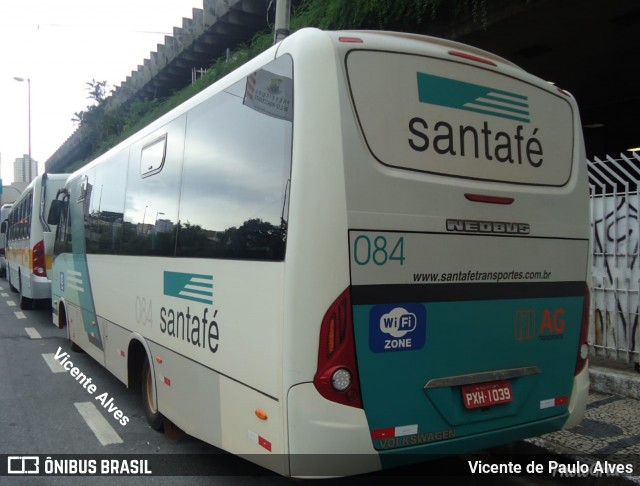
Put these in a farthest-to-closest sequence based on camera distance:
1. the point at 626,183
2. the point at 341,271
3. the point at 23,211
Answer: the point at 23,211 → the point at 626,183 → the point at 341,271

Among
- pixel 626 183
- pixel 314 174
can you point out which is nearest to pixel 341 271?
pixel 314 174

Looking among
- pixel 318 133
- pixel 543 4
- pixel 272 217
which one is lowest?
pixel 272 217

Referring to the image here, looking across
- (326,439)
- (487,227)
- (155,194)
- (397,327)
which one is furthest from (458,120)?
(155,194)

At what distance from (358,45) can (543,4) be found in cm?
599

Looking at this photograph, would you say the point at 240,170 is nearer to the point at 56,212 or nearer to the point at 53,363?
the point at 53,363

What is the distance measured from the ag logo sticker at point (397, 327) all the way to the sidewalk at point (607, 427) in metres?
1.96

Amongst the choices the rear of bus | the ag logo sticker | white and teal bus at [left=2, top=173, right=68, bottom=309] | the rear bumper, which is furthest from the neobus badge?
white and teal bus at [left=2, top=173, right=68, bottom=309]

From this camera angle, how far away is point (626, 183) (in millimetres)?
6371

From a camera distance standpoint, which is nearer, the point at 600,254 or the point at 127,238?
the point at 127,238

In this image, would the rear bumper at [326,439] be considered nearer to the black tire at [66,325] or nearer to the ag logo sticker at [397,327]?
the ag logo sticker at [397,327]

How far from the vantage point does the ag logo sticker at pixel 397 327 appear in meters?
3.13

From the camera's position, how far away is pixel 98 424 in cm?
572

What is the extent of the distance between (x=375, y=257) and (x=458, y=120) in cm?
110

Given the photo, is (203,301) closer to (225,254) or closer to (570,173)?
(225,254)
